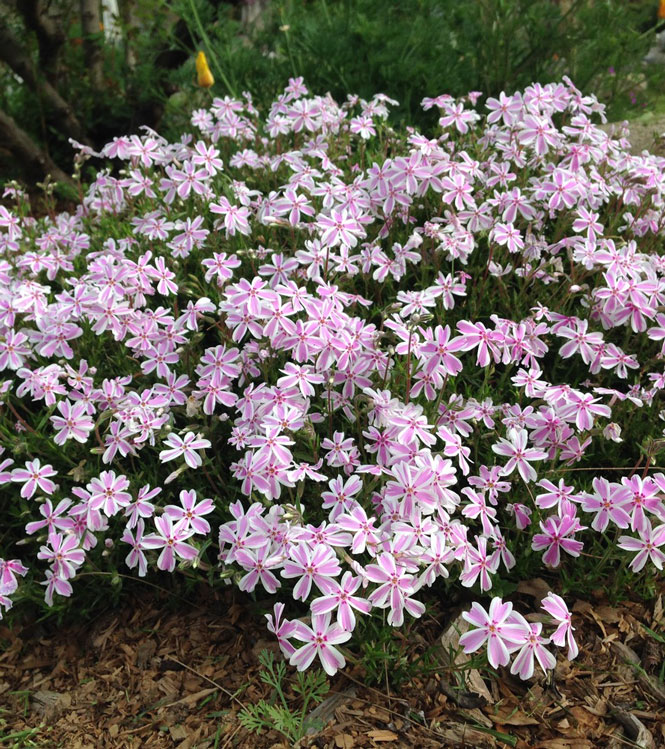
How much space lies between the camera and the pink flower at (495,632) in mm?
1771

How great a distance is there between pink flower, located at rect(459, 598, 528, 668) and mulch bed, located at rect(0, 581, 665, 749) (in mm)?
327

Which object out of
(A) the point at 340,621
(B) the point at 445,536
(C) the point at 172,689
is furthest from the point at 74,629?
Answer: (B) the point at 445,536

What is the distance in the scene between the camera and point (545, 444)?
2287 mm

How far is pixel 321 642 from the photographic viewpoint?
1800 mm

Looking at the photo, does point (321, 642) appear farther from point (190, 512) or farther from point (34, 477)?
point (34, 477)

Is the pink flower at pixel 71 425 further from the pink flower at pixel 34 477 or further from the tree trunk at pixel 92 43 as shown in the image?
the tree trunk at pixel 92 43

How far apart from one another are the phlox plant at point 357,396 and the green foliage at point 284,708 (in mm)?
103

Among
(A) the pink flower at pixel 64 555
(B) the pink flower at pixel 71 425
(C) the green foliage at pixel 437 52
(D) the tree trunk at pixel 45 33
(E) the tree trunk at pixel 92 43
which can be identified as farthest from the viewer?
(E) the tree trunk at pixel 92 43

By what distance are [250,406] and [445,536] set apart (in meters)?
0.73

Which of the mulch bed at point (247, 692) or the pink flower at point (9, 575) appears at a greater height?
the pink flower at point (9, 575)

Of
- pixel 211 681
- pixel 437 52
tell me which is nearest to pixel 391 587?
pixel 211 681

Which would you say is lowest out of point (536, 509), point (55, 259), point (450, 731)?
point (450, 731)

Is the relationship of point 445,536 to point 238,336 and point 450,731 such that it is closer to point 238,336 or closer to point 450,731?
point 450,731

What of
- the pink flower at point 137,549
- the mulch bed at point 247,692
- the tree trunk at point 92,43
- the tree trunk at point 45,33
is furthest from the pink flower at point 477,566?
the tree trunk at point 45,33
